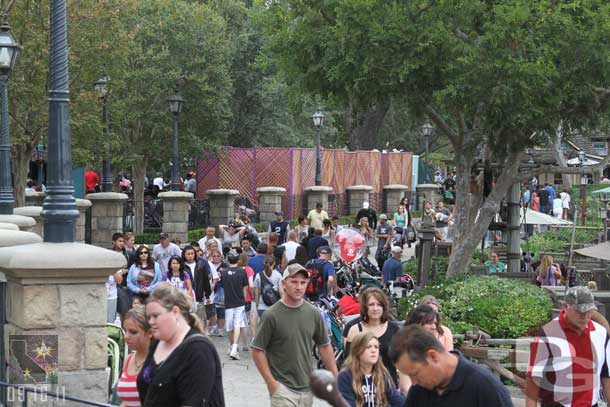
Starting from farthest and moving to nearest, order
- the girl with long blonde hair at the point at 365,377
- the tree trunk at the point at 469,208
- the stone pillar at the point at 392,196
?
the stone pillar at the point at 392,196, the tree trunk at the point at 469,208, the girl with long blonde hair at the point at 365,377

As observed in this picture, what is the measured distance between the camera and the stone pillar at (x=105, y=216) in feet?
88.5

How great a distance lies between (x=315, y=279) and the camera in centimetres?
1644

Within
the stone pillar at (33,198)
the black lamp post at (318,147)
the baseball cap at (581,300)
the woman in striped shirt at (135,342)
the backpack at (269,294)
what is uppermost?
the black lamp post at (318,147)

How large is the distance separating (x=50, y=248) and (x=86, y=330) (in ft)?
2.37

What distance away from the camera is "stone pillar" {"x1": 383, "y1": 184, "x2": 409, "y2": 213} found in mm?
43344

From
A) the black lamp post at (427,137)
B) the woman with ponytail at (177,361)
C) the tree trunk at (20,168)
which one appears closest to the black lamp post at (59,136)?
the woman with ponytail at (177,361)

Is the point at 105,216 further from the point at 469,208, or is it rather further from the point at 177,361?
the point at 177,361

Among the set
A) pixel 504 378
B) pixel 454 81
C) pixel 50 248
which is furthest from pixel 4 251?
pixel 454 81

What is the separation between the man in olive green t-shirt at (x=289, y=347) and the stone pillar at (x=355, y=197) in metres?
31.6

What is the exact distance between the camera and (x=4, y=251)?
30.6ft

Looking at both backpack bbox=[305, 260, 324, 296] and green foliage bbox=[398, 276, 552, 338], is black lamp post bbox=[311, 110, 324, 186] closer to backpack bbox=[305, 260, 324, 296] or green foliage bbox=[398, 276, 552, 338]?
green foliage bbox=[398, 276, 552, 338]

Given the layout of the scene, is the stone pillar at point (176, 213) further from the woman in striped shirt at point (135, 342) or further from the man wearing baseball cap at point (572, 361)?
the woman in striped shirt at point (135, 342)

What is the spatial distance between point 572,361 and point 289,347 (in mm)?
2031

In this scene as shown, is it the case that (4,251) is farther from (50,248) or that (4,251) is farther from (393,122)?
(393,122)
